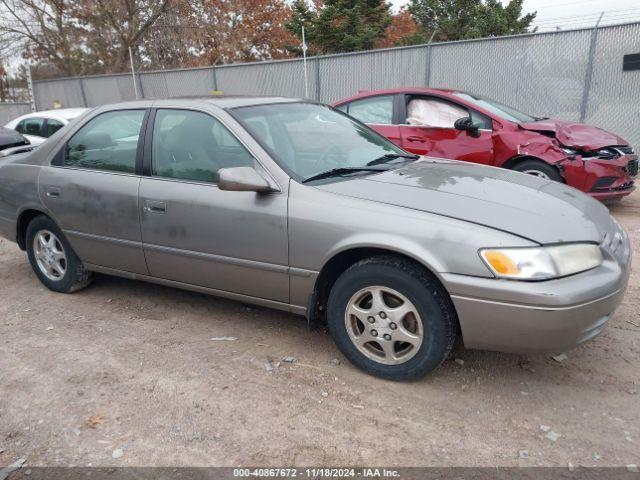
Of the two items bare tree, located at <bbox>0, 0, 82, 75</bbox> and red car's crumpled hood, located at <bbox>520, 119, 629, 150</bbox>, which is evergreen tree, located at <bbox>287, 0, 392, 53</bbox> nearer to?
bare tree, located at <bbox>0, 0, 82, 75</bbox>

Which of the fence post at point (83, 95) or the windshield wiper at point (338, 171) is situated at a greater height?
the windshield wiper at point (338, 171)

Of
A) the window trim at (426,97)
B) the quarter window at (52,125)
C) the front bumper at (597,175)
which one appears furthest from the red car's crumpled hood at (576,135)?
the quarter window at (52,125)

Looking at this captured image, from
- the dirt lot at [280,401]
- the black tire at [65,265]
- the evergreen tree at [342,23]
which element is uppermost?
the evergreen tree at [342,23]

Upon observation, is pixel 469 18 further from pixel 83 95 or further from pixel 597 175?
pixel 597 175

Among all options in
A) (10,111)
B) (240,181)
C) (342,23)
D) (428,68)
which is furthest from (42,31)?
(240,181)

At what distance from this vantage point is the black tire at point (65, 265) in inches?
168

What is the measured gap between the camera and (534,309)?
8.07 feet

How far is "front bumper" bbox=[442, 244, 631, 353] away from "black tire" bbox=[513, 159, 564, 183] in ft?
11.8

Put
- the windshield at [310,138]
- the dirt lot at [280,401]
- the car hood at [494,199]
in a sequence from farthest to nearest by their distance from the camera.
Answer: the windshield at [310,138]
the car hood at [494,199]
the dirt lot at [280,401]

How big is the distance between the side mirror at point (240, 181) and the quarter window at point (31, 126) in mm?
8000

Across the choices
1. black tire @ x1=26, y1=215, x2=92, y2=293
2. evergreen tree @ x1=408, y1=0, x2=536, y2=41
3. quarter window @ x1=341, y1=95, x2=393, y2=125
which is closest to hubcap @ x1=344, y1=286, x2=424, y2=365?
black tire @ x1=26, y1=215, x2=92, y2=293

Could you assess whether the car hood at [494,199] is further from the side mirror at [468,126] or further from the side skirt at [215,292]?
the side mirror at [468,126]

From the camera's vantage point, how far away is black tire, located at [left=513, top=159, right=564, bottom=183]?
19.6ft

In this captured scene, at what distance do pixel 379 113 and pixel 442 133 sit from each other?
37.1 inches
